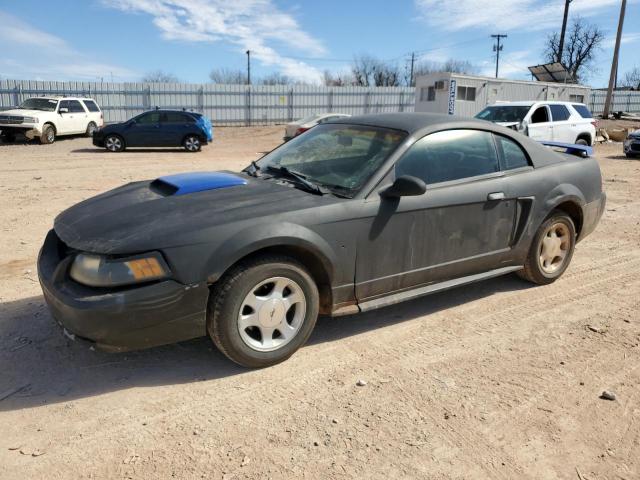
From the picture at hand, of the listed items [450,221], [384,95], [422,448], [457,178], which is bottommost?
[422,448]

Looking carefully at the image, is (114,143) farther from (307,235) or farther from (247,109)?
(307,235)

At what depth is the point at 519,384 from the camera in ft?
10.5

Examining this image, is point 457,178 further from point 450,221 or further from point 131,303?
point 131,303

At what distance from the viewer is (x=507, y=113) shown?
13.9m

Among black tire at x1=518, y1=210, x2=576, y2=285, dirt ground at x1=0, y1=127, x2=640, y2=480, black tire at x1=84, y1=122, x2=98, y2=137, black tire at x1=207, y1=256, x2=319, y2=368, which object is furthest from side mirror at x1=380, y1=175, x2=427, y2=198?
black tire at x1=84, y1=122, x2=98, y2=137

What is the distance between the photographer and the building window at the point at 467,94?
23.4 metres

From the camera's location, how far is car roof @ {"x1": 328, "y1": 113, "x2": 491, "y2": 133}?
3.95 metres

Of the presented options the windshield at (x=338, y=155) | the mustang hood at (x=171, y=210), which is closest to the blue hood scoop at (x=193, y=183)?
the mustang hood at (x=171, y=210)

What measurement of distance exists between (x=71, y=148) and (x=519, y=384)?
18601mm

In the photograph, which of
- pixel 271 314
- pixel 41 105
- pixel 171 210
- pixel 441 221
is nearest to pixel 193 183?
pixel 171 210

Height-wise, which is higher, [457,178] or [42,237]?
[457,178]

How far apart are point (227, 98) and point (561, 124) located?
22263mm

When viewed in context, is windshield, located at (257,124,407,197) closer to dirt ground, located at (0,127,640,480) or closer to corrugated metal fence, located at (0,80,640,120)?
dirt ground, located at (0,127,640,480)

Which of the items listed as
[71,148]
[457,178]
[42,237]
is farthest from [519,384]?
Answer: [71,148]
